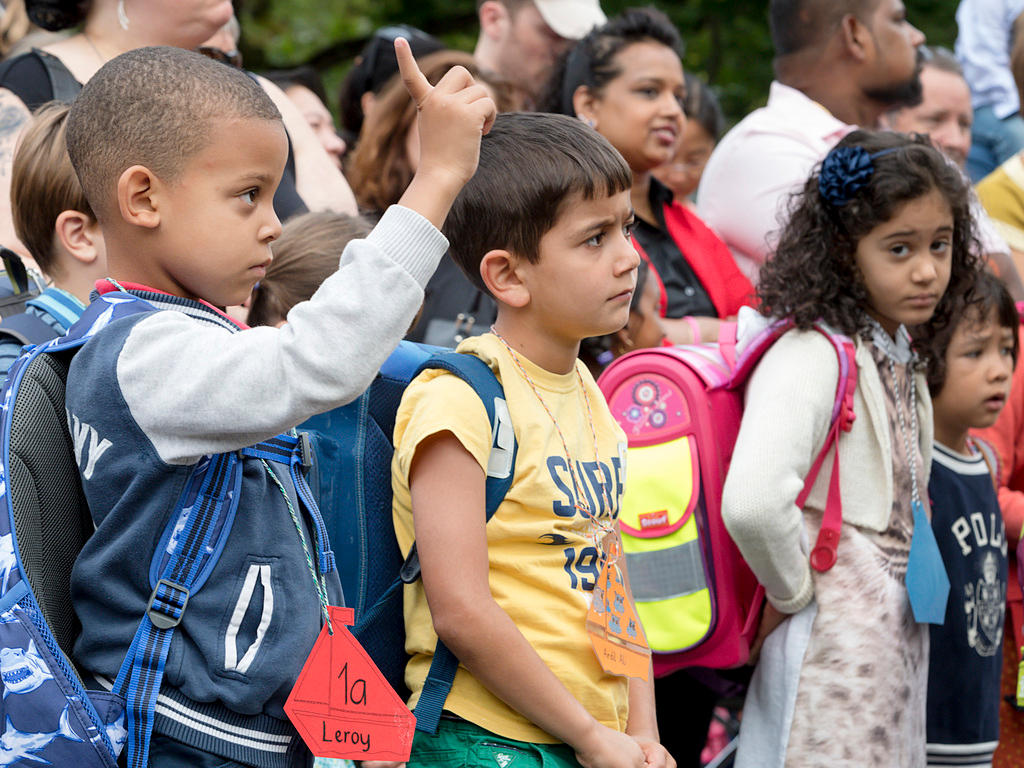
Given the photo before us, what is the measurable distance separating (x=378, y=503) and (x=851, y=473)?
54.7 inches

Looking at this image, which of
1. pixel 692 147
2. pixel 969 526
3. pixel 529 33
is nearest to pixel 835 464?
pixel 969 526

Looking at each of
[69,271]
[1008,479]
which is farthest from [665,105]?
[69,271]

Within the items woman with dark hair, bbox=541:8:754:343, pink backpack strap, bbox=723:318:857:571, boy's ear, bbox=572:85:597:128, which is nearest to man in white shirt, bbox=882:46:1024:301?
woman with dark hair, bbox=541:8:754:343

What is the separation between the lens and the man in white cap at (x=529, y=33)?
17.5ft

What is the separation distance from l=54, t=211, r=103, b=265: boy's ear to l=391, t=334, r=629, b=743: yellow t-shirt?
0.81 metres

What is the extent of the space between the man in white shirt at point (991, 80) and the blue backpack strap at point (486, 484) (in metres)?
5.06

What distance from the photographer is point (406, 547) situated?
227 centimetres

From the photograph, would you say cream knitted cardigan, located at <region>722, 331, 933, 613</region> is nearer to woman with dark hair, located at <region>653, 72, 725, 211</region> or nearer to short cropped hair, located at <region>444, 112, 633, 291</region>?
short cropped hair, located at <region>444, 112, 633, 291</region>

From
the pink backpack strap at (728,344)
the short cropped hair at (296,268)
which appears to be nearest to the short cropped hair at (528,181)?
the short cropped hair at (296,268)

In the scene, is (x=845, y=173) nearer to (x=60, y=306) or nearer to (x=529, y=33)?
(x=60, y=306)

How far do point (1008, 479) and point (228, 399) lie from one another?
10.7ft

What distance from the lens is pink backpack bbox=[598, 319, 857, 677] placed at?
3.10 metres

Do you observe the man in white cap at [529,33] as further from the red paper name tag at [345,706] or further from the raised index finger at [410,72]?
the red paper name tag at [345,706]

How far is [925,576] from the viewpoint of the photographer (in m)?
3.08
